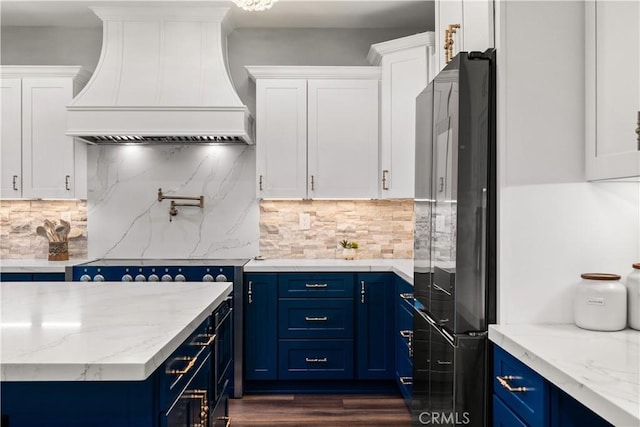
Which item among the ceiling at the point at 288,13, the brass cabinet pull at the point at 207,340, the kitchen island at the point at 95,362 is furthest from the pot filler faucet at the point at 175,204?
the kitchen island at the point at 95,362

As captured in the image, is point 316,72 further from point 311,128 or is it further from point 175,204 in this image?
point 175,204

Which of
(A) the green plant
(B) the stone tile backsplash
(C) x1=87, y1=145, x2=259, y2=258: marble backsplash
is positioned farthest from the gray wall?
(A) the green plant

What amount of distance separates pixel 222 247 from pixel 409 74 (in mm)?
2041

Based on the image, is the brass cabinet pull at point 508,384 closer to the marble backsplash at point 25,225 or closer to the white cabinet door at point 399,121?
the white cabinet door at point 399,121

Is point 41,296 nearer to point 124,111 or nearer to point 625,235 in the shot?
point 124,111

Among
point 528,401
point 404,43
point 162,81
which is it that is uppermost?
point 404,43

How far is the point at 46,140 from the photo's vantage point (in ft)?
13.3

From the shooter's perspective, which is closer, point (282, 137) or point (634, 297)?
point (634, 297)

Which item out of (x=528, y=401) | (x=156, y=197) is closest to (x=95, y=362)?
(x=528, y=401)

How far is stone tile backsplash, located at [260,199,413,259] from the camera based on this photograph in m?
4.36

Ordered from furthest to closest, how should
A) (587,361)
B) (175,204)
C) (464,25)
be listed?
1. (175,204)
2. (464,25)
3. (587,361)

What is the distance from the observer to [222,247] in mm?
4375

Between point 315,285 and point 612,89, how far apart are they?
2435 mm

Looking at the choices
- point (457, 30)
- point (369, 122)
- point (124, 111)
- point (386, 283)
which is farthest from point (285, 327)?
point (457, 30)
